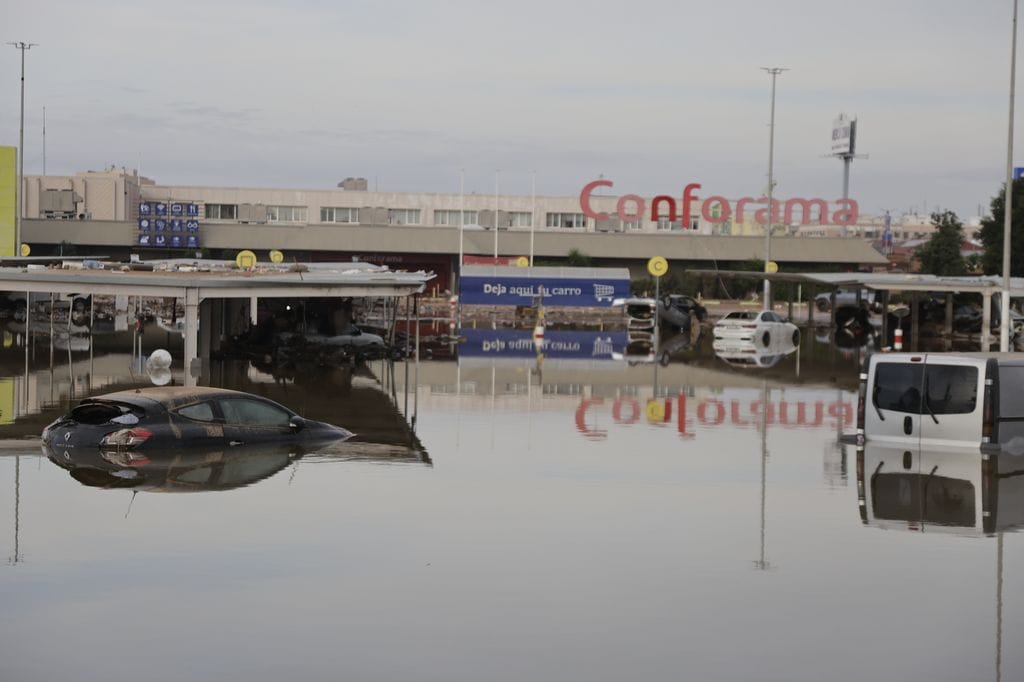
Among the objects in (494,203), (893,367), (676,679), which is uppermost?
(494,203)

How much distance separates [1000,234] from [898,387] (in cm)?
6157

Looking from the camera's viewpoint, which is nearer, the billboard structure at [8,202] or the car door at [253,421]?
the car door at [253,421]

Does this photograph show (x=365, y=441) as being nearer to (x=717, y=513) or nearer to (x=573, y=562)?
(x=717, y=513)

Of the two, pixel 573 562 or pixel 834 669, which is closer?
pixel 834 669

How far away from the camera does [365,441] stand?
24.0 metres

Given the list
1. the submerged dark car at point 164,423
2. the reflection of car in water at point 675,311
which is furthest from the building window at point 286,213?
the submerged dark car at point 164,423

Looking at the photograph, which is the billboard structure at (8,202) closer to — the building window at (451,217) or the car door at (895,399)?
the building window at (451,217)

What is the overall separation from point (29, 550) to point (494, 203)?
99.4m

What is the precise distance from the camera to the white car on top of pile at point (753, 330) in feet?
176

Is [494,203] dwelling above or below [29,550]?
above

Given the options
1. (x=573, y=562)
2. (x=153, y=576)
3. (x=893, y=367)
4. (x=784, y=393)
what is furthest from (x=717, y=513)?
(x=784, y=393)

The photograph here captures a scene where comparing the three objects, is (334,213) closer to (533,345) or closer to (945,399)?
(533,345)

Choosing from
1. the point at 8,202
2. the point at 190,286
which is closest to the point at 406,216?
the point at 8,202

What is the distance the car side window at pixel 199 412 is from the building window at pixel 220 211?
294 ft
